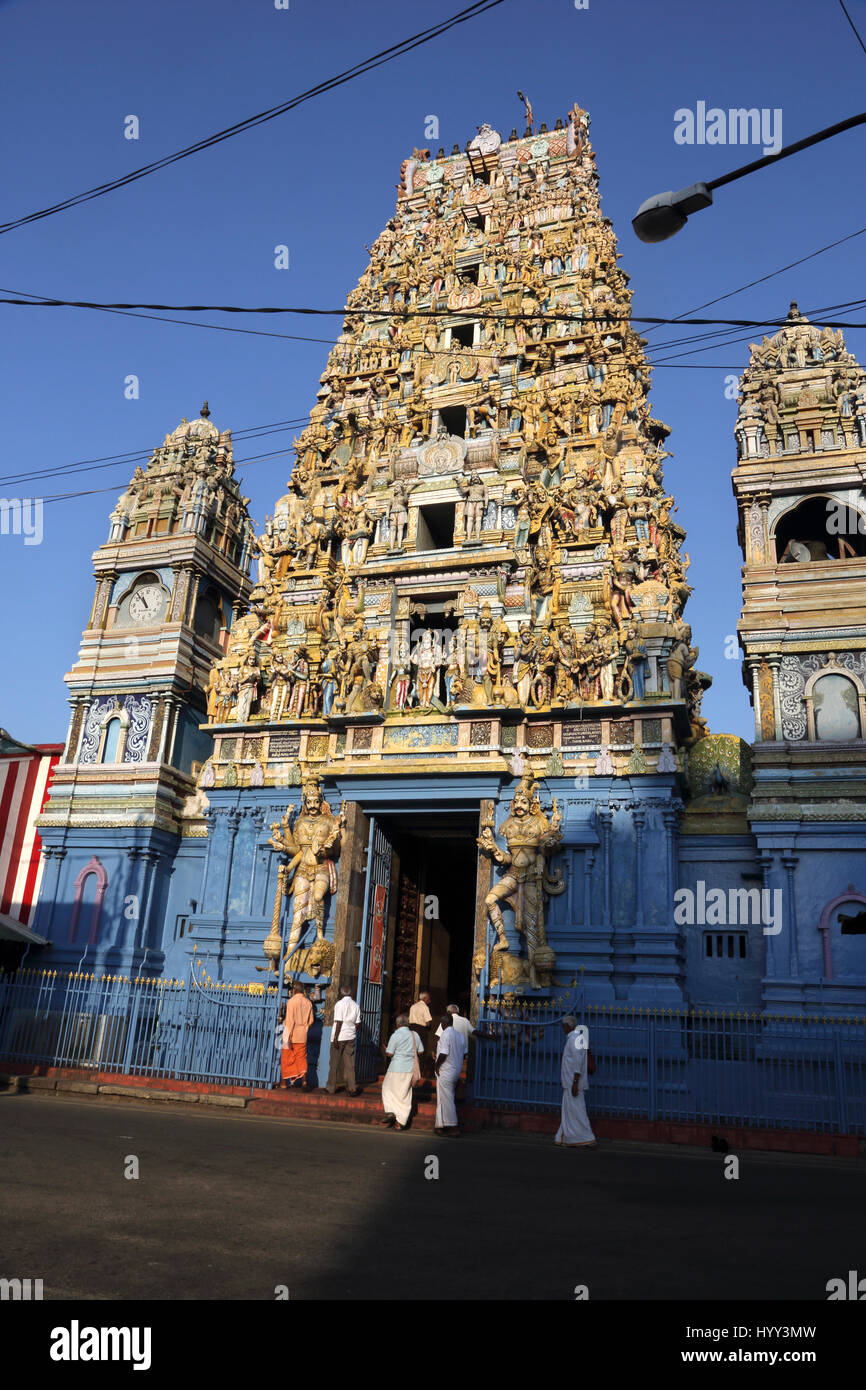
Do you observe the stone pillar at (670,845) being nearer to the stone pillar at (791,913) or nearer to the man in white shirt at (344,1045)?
the stone pillar at (791,913)

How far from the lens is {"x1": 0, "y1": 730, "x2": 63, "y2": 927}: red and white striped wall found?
26016 mm

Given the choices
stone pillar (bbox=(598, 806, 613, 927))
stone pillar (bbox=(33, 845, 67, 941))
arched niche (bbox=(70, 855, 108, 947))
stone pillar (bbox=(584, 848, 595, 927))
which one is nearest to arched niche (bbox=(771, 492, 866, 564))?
stone pillar (bbox=(598, 806, 613, 927))

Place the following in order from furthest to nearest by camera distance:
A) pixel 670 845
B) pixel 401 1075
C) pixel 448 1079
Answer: pixel 670 845, pixel 401 1075, pixel 448 1079

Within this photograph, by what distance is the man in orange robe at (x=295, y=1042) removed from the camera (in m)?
17.9

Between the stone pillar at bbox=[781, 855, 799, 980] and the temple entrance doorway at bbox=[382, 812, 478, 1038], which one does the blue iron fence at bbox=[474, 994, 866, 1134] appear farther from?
the temple entrance doorway at bbox=[382, 812, 478, 1038]

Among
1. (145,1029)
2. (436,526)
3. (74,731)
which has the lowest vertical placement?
(145,1029)

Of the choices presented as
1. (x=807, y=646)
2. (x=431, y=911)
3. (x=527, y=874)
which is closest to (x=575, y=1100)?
(x=527, y=874)

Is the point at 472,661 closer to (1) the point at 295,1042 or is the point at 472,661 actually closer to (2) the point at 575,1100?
(1) the point at 295,1042

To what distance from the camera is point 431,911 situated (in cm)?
2422

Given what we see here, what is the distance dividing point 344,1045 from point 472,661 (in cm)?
821

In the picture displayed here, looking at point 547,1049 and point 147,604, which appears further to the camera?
point 147,604

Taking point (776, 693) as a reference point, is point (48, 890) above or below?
below

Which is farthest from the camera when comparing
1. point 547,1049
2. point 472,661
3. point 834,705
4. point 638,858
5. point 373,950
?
point 472,661
